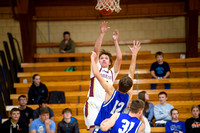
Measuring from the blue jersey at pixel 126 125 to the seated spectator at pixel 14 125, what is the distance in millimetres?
3897

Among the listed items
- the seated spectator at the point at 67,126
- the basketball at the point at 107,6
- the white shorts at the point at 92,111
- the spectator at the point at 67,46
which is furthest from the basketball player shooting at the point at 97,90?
the spectator at the point at 67,46

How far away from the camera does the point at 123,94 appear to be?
179 inches

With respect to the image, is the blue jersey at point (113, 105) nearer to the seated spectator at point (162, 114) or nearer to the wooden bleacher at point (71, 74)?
the seated spectator at point (162, 114)

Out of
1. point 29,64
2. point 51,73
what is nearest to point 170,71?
point 51,73

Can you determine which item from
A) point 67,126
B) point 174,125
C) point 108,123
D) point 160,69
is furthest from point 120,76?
point 108,123

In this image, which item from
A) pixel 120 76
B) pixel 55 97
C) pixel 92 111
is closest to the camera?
pixel 92 111

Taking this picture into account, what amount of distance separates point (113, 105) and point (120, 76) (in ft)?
20.2

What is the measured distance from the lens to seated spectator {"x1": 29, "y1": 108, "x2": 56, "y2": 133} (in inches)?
301

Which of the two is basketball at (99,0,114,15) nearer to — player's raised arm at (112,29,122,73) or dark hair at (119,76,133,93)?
player's raised arm at (112,29,122,73)

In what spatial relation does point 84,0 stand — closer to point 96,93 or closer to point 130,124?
point 96,93

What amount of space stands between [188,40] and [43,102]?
6.13 meters

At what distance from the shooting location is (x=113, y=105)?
4.59 meters

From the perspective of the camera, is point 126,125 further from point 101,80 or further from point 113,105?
point 101,80

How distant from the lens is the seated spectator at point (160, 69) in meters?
10.1
